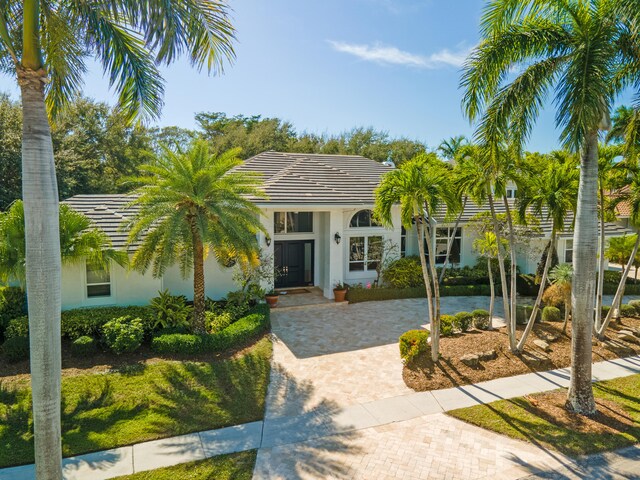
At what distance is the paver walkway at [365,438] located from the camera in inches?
282

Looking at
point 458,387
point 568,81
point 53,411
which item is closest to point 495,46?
point 568,81

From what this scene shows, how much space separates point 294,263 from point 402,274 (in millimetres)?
5046

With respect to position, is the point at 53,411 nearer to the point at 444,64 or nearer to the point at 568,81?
the point at 568,81

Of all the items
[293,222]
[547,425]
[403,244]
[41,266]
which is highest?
[293,222]

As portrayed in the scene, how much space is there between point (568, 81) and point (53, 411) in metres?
10.3

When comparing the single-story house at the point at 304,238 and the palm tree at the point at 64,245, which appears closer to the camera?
the palm tree at the point at 64,245

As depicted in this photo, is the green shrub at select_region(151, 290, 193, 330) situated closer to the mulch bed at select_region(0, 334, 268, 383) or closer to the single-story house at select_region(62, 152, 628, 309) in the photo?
the mulch bed at select_region(0, 334, 268, 383)

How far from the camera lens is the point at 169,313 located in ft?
44.9

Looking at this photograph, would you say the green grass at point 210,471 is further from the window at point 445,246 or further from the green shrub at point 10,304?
the window at point 445,246

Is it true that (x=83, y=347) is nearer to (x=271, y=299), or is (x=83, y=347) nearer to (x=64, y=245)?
(x=64, y=245)

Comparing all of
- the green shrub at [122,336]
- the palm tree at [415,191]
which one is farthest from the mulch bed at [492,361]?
the green shrub at [122,336]

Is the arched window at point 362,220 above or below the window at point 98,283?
above

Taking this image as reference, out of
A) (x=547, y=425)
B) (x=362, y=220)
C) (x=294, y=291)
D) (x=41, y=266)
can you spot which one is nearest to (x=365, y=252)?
(x=362, y=220)

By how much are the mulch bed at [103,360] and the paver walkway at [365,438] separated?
1793 mm
